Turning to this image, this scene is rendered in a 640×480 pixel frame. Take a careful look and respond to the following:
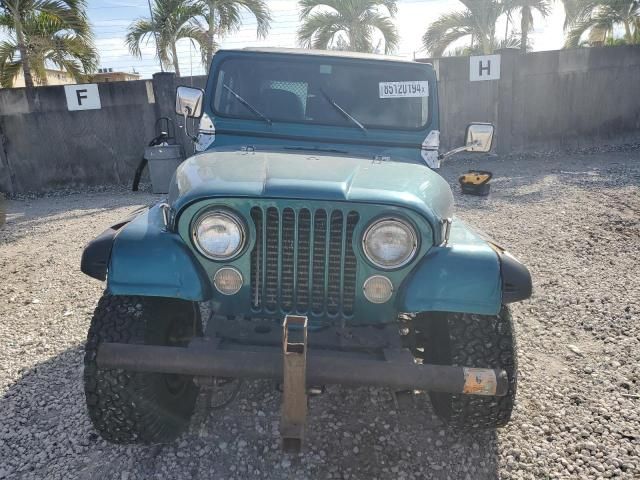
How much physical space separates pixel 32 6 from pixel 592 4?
1522 cm

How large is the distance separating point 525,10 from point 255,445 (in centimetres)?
1586

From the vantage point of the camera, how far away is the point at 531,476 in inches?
92.0

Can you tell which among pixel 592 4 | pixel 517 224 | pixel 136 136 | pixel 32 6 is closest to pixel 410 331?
pixel 517 224

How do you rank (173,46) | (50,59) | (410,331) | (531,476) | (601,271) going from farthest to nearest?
(173,46), (50,59), (601,271), (410,331), (531,476)

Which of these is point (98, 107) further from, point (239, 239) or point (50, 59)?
point (239, 239)

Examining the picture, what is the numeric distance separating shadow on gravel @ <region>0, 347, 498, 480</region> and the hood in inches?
44.6

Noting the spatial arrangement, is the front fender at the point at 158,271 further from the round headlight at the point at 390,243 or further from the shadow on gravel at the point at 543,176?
the shadow on gravel at the point at 543,176

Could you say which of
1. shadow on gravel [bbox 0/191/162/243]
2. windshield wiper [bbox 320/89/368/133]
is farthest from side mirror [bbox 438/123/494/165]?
shadow on gravel [bbox 0/191/162/243]

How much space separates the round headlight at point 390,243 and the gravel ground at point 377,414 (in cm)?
99

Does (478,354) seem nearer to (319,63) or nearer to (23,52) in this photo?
(319,63)

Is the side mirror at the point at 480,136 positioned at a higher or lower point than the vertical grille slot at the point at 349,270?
higher

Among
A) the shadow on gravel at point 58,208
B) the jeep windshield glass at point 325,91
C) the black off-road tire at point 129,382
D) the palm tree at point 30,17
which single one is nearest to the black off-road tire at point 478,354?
the black off-road tire at point 129,382

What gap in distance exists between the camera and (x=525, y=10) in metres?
14.9

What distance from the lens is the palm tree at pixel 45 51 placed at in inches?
418
